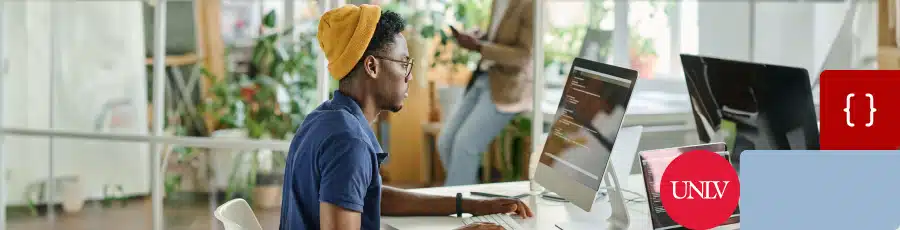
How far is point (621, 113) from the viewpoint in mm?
2018

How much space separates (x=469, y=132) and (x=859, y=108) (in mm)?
2362

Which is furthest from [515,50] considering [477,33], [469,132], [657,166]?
[657,166]

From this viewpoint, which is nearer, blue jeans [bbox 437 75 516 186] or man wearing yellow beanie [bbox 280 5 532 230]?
man wearing yellow beanie [bbox 280 5 532 230]

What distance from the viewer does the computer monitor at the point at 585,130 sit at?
2.05m

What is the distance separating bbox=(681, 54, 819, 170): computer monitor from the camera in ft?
6.85

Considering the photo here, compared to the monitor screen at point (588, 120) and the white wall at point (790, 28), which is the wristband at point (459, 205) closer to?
the monitor screen at point (588, 120)

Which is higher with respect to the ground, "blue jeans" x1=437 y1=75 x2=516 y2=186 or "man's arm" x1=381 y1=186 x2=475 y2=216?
"blue jeans" x1=437 y1=75 x2=516 y2=186

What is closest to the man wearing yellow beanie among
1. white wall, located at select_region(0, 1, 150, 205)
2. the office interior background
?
the office interior background

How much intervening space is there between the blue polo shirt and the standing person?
64.5 inches

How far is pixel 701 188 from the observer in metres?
1.68

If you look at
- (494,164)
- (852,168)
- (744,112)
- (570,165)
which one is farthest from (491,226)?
Answer: (494,164)

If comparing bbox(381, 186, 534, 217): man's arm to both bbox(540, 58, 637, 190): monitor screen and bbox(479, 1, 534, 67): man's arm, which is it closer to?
bbox(540, 58, 637, 190): monitor screen

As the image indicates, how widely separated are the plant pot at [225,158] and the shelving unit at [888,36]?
7.45 ft

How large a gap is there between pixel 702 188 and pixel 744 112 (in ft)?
2.19
